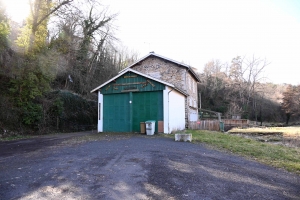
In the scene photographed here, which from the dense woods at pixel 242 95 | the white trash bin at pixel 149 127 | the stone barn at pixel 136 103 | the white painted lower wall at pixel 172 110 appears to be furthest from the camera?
the dense woods at pixel 242 95

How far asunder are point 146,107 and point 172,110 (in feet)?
5.93

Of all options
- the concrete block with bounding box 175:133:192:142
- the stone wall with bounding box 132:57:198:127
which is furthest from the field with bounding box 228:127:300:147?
the concrete block with bounding box 175:133:192:142

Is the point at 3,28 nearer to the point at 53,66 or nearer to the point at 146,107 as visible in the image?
the point at 53,66

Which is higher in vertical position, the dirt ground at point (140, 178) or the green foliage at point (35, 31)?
the green foliage at point (35, 31)

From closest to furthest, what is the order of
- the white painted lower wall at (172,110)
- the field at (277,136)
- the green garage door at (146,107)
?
the white painted lower wall at (172,110)
the green garage door at (146,107)
the field at (277,136)

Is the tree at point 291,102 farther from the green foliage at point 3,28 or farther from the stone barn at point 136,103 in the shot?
the green foliage at point 3,28

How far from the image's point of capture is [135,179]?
4.58 m

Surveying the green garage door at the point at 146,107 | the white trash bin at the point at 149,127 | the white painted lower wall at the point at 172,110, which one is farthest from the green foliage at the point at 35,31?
the white painted lower wall at the point at 172,110

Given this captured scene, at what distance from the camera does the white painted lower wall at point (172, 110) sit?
1401 centimetres

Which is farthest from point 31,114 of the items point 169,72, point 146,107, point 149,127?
point 169,72

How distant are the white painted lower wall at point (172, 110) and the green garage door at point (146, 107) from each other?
39 centimetres

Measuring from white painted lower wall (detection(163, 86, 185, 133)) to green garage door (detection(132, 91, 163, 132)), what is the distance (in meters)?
0.39

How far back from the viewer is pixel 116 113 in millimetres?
15359

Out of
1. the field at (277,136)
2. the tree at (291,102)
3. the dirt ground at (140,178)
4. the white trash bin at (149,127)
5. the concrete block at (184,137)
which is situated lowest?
the field at (277,136)
